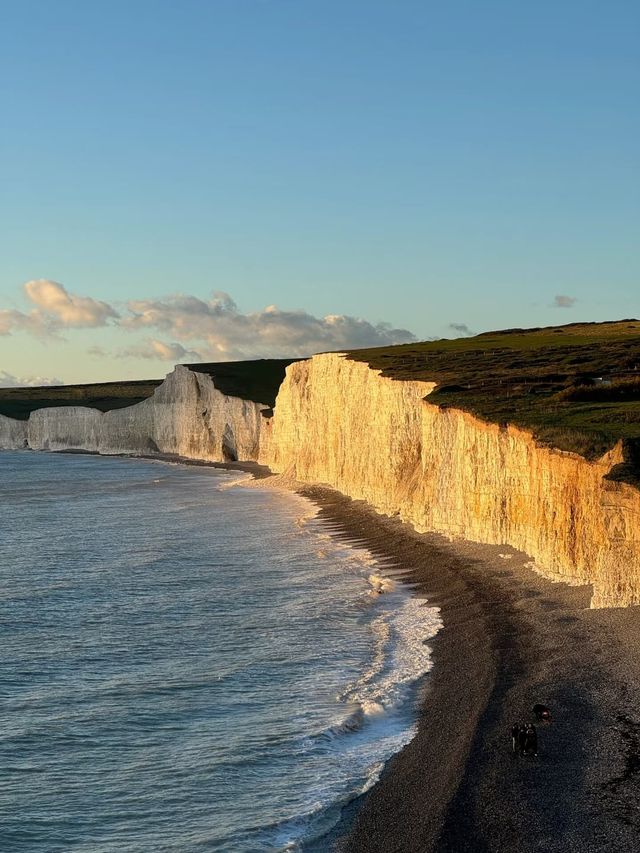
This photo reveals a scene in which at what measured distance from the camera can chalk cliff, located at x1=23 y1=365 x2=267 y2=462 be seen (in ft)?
346

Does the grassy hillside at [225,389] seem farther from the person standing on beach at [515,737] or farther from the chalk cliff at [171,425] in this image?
the person standing on beach at [515,737]

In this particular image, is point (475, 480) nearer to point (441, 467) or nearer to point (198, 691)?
point (441, 467)

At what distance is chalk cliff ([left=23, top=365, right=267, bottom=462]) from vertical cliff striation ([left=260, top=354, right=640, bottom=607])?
37.1 metres

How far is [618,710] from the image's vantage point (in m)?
16.1

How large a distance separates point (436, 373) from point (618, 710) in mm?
37588

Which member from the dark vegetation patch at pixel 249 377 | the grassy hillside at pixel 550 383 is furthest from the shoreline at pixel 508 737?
the dark vegetation patch at pixel 249 377

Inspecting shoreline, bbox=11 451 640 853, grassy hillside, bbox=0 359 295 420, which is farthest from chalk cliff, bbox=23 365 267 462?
shoreline, bbox=11 451 640 853

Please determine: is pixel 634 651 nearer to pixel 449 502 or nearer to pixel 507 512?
pixel 507 512

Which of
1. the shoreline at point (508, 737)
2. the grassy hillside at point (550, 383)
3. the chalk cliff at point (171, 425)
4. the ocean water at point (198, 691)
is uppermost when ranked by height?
the grassy hillside at point (550, 383)

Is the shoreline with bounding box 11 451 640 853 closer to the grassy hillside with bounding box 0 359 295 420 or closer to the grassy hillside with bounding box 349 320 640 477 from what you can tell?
the grassy hillside with bounding box 349 320 640 477

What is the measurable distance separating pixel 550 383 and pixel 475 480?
44.1ft

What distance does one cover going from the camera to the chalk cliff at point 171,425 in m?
106

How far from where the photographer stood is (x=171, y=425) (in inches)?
4700

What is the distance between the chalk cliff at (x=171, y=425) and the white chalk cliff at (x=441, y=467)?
34 centimetres
